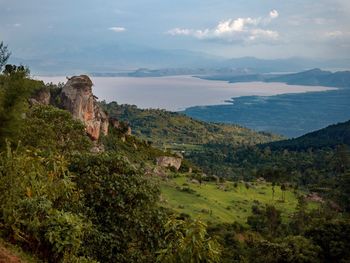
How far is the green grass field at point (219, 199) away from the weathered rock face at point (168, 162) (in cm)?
887

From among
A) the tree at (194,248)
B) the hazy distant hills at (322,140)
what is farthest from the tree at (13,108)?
the hazy distant hills at (322,140)

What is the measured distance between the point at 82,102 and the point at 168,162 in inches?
643

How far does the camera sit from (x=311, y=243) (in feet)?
87.9

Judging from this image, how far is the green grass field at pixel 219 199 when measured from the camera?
43594 mm

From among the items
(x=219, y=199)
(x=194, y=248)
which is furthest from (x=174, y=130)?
(x=194, y=248)

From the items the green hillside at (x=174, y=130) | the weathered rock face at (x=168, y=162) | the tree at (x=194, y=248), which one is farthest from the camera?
the green hillside at (x=174, y=130)

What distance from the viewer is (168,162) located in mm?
67000

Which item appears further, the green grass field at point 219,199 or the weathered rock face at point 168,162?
the weathered rock face at point 168,162

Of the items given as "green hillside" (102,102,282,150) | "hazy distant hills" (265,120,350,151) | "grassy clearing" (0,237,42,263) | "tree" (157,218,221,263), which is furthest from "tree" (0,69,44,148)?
"green hillside" (102,102,282,150)

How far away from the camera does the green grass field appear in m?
43.6

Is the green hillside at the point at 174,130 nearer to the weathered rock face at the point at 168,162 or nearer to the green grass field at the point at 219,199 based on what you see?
the weathered rock face at the point at 168,162

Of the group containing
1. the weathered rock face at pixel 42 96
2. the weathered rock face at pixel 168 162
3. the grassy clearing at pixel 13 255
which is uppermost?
the weathered rock face at pixel 42 96

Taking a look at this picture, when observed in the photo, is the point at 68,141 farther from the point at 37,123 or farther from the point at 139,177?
the point at 139,177

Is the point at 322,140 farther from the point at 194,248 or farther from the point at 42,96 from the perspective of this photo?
the point at 194,248
